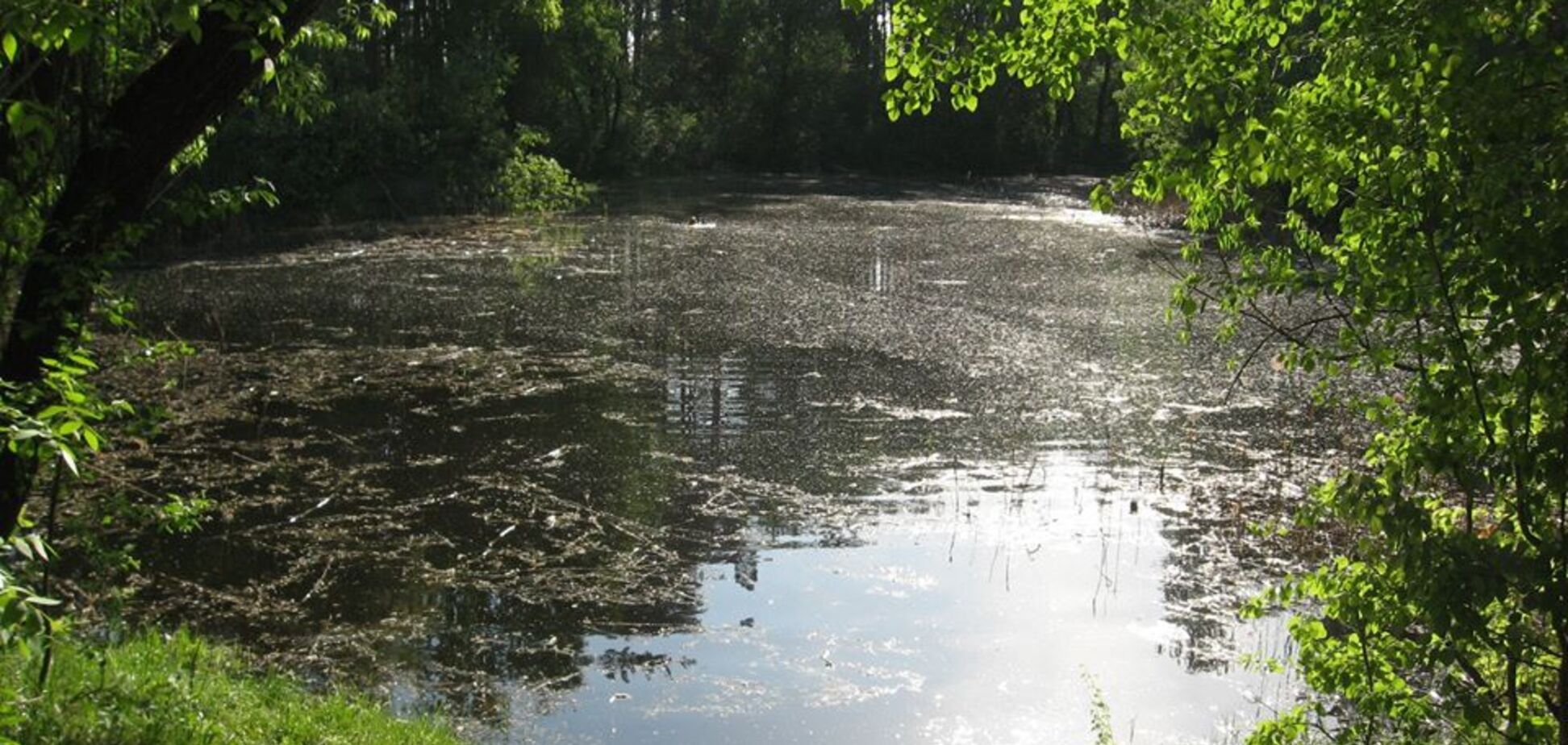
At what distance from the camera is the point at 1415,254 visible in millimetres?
3607

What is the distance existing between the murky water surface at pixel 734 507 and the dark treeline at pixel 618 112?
675 centimetres

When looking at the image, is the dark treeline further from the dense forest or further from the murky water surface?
the dense forest

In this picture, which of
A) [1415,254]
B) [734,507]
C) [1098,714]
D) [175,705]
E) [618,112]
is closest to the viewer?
[1415,254]

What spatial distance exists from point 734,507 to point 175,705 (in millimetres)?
5200

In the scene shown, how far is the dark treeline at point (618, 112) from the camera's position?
29.1 m

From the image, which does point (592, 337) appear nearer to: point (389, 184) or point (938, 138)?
Answer: point (389, 184)

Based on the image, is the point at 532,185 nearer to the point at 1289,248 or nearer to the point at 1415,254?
the point at 1289,248

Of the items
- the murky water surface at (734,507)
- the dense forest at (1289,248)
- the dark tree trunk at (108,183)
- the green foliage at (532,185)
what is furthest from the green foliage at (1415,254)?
the green foliage at (532,185)

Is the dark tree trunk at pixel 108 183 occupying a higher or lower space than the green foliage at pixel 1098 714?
higher

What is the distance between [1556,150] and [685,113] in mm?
52356

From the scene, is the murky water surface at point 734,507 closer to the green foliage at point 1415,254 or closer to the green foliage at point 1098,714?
A: the green foliage at point 1098,714

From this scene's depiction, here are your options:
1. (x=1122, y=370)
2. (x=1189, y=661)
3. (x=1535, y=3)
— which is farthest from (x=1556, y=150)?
(x=1122, y=370)

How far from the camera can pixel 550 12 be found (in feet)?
51.0

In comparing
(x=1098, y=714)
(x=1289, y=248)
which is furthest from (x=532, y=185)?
(x=1289, y=248)
